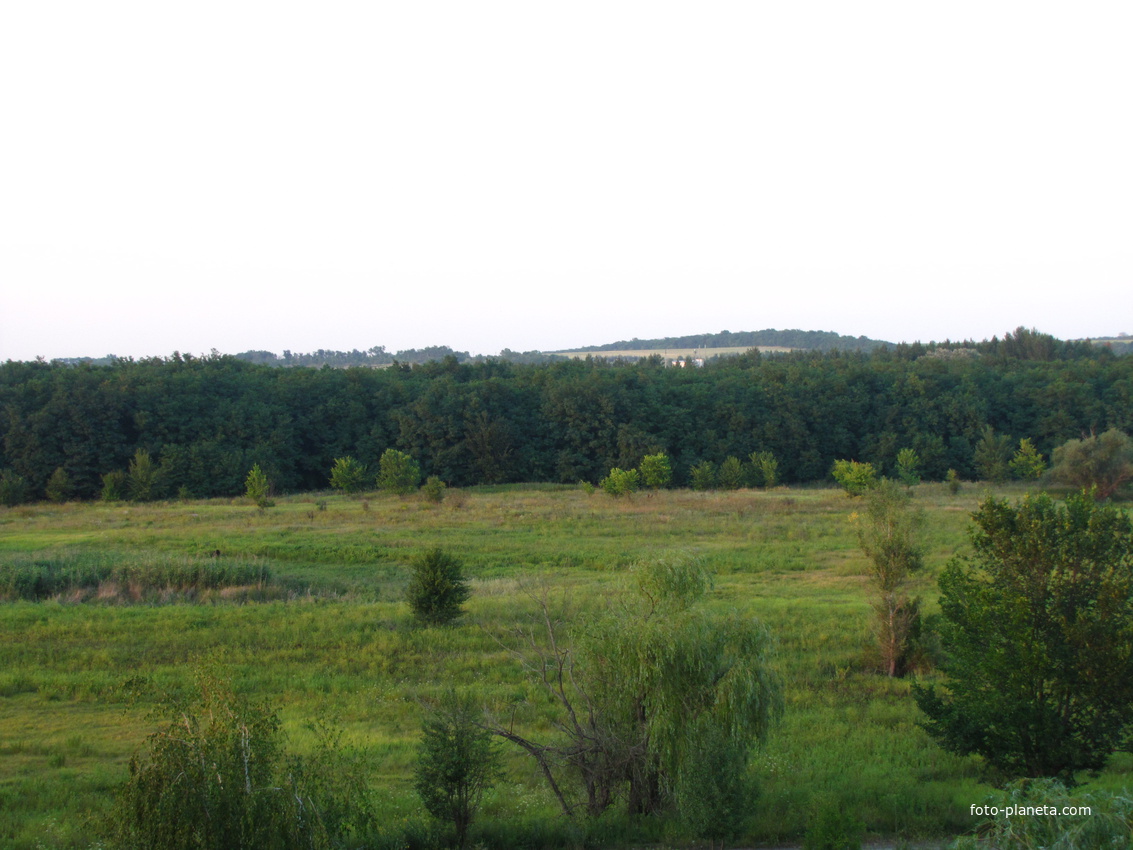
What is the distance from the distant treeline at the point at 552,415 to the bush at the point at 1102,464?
18.5m

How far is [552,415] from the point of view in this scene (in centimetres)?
6362

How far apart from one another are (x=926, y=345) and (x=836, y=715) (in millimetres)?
109612

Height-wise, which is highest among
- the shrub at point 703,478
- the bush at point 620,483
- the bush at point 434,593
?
the bush at point 434,593

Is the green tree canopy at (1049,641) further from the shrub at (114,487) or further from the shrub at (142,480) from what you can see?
the shrub at (142,480)

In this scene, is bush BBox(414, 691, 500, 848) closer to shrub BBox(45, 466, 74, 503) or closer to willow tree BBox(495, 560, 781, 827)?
willow tree BBox(495, 560, 781, 827)

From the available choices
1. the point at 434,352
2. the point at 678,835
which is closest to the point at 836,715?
the point at 678,835

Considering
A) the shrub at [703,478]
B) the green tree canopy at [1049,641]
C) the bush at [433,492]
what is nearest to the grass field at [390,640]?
the green tree canopy at [1049,641]

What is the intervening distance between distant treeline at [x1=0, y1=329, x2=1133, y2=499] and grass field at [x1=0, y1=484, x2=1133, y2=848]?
19956mm

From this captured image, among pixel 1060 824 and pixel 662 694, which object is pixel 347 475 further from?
pixel 1060 824

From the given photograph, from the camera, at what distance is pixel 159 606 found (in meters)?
19.5

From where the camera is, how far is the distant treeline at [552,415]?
55.0 m

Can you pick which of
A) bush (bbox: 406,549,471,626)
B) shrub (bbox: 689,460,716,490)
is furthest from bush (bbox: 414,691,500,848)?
shrub (bbox: 689,460,716,490)

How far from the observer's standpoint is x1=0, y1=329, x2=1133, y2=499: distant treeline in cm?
5503

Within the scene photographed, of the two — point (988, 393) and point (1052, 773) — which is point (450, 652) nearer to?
point (1052, 773)
